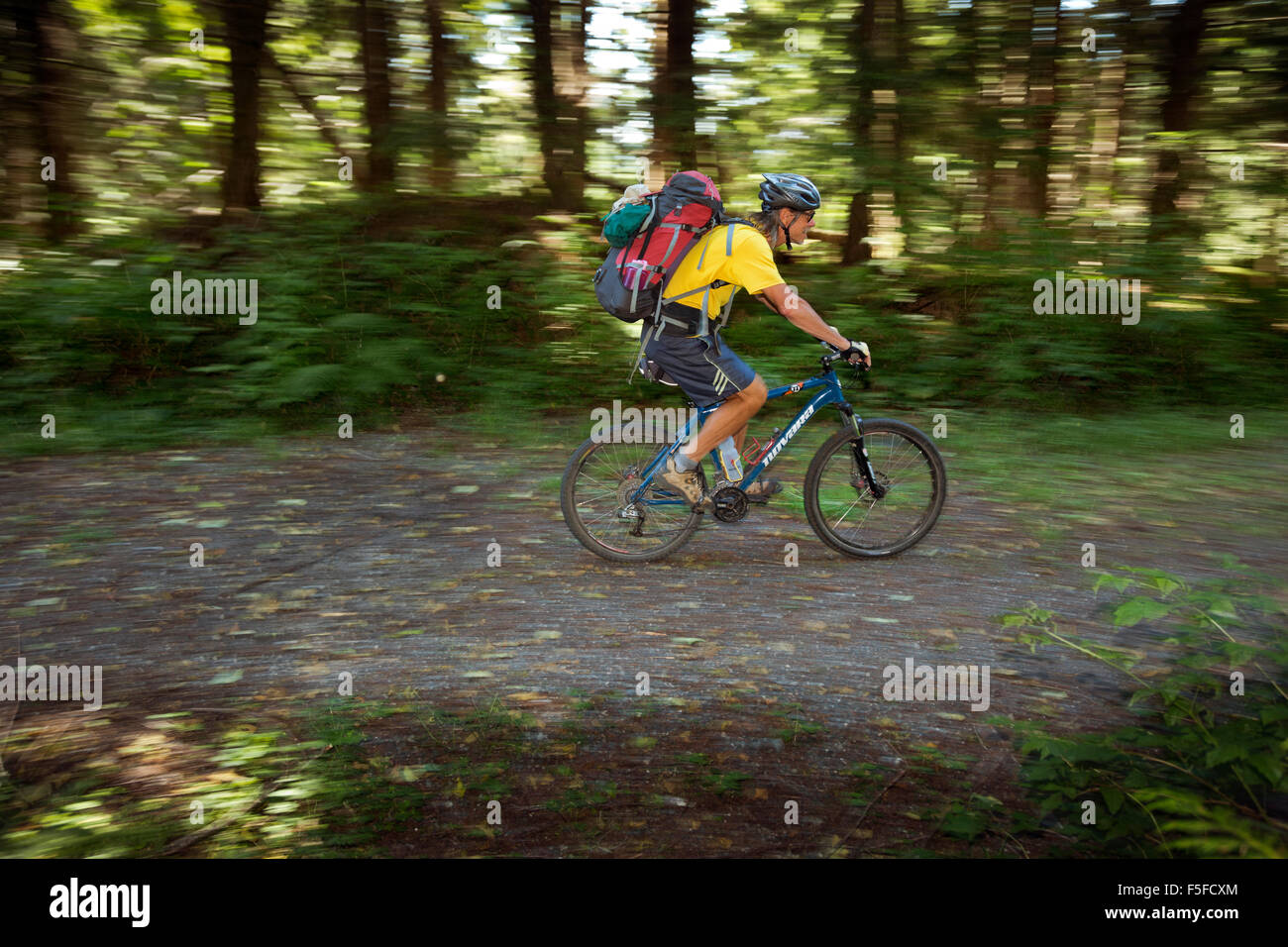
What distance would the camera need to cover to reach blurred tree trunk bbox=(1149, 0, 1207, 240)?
1098 centimetres

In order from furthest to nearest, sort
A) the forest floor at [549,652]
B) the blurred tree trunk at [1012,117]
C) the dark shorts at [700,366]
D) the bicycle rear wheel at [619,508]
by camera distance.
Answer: the blurred tree trunk at [1012,117]
the bicycle rear wheel at [619,508]
the dark shorts at [700,366]
the forest floor at [549,652]

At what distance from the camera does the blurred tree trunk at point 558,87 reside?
11.1 metres

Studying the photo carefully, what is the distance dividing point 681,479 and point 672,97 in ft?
23.8

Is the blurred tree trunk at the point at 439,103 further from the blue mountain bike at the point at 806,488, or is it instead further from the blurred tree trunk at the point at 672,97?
the blue mountain bike at the point at 806,488

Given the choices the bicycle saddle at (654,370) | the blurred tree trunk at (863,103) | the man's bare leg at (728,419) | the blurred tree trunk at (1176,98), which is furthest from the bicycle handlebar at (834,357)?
the blurred tree trunk at (1176,98)

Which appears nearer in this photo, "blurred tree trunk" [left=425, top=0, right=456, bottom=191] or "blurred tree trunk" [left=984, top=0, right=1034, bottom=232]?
"blurred tree trunk" [left=984, top=0, right=1034, bottom=232]

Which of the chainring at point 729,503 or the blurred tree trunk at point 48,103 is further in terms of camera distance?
the blurred tree trunk at point 48,103

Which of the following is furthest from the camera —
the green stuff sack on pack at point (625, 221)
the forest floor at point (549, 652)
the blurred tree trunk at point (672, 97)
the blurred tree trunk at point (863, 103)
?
the blurred tree trunk at point (672, 97)

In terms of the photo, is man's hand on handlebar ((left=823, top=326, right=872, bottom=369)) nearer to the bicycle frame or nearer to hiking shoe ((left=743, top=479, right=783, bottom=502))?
the bicycle frame

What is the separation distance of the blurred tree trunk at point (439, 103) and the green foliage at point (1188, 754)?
9.22m

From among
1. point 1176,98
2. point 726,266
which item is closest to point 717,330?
point 726,266

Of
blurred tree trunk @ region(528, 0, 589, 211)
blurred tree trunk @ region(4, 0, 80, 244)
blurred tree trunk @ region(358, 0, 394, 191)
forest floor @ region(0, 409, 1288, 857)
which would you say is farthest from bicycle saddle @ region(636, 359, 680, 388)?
blurred tree trunk @ region(4, 0, 80, 244)

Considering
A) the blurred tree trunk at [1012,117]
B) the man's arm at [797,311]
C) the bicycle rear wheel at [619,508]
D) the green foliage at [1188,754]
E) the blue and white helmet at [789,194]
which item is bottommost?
the green foliage at [1188,754]

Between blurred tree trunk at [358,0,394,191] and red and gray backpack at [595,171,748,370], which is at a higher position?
blurred tree trunk at [358,0,394,191]
